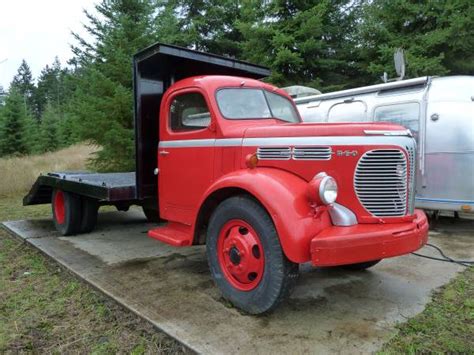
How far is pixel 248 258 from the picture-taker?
3344mm

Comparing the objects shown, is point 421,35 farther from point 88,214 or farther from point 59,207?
point 59,207

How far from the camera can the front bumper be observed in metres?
2.87

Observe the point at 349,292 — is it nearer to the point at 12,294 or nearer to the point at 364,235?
the point at 364,235

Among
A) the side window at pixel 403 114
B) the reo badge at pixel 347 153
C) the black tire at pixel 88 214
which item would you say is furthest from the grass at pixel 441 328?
the black tire at pixel 88 214

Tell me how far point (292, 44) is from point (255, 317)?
39.7ft

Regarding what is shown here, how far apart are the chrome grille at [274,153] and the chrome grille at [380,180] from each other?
62cm

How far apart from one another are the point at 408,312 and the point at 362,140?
1.55 m

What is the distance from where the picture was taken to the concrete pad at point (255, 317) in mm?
2953

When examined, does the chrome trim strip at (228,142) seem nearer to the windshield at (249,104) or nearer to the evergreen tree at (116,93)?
the windshield at (249,104)

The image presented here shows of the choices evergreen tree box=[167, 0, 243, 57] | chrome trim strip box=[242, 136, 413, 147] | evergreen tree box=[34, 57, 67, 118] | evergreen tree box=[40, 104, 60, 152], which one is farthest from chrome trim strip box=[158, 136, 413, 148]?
evergreen tree box=[34, 57, 67, 118]

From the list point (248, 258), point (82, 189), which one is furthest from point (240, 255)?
point (82, 189)

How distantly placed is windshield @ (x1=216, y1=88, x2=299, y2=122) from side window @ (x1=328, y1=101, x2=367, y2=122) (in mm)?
3445

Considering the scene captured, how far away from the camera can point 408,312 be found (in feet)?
11.3

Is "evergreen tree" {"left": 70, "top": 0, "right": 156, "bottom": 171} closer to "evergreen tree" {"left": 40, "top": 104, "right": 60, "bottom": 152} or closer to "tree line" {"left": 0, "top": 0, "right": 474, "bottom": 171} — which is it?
"tree line" {"left": 0, "top": 0, "right": 474, "bottom": 171}
